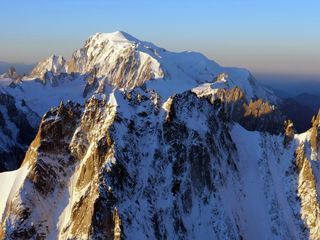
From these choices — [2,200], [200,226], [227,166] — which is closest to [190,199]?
[200,226]

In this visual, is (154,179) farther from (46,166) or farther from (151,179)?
(46,166)

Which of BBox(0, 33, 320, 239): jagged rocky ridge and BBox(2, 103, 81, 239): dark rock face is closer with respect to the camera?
BBox(0, 33, 320, 239): jagged rocky ridge

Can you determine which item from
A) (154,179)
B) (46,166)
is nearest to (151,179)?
(154,179)

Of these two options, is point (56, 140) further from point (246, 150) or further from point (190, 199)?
point (246, 150)

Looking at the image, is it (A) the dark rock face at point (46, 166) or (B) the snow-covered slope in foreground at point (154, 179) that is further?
(A) the dark rock face at point (46, 166)
